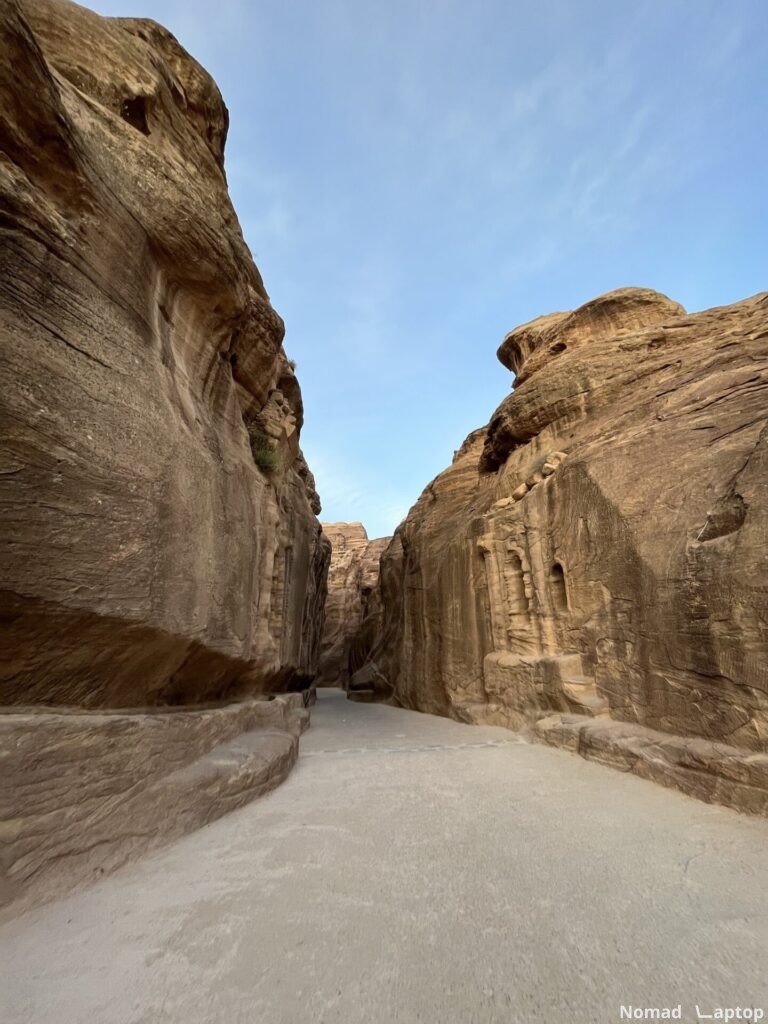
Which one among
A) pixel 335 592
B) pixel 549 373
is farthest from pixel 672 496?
pixel 335 592

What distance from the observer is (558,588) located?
26.3 ft

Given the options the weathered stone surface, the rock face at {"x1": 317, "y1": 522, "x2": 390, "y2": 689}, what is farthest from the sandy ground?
the rock face at {"x1": 317, "y1": 522, "x2": 390, "y2": 689}

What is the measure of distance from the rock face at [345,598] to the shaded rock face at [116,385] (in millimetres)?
22112

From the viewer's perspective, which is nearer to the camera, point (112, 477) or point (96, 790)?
point (96, 790)

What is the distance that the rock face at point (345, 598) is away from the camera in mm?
32750

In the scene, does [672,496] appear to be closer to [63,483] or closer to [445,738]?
[445,738]

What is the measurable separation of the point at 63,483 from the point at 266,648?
4.79 meters

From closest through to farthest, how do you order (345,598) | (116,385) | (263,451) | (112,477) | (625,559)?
(112,477), (116,385), (625,559), (263,451), (345,598)

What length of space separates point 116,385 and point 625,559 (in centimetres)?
668

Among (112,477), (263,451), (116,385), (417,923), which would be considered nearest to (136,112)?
(116,385)

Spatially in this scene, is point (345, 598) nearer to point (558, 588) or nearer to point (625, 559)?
point (558, 588)

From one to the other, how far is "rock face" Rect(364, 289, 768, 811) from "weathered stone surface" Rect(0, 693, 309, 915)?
4644 millimetres

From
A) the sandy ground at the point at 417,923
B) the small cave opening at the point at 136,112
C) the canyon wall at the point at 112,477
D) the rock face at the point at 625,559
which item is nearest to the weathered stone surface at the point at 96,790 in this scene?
the canyon wall at the point at 112,477

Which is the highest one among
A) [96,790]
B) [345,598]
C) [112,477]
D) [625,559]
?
[345,598]
